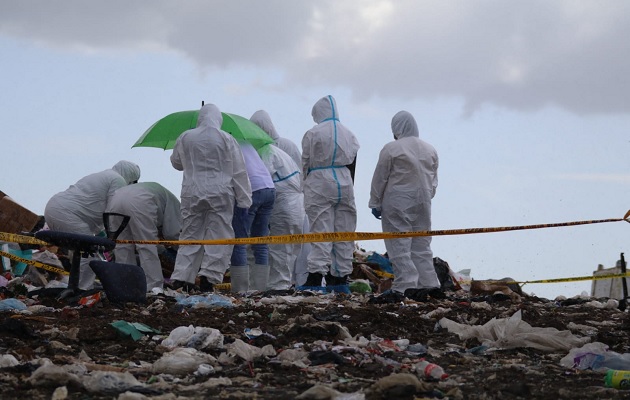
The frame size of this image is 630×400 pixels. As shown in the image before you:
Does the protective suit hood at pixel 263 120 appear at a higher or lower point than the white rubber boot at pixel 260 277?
higher

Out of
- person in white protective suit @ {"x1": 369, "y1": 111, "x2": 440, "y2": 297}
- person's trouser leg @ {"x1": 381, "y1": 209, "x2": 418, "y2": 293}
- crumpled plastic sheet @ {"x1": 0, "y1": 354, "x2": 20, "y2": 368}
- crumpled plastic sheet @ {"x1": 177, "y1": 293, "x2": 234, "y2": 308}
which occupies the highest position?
person in white protective suit @ {"x1": 369, "y1": 111, "x2": 440, "y2": 297}

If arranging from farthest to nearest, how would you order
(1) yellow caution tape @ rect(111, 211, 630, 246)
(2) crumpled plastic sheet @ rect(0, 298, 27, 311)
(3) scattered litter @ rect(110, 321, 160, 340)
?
(1) yellow caution tape @ rect(111, 211, 630, 246) → (2) crumpled plastic sheet @ rect(0, 298, 27, 311) → (3) scattered litter @ rect(110, 321, 160, 340)

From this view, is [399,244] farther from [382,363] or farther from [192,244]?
[382,363]

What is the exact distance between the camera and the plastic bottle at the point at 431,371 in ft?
18.4

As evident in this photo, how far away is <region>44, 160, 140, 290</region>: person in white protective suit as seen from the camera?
42.2 ft

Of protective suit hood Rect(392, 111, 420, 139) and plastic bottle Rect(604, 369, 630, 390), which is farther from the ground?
protective suit hood Rect(392, 111, 420, 139)

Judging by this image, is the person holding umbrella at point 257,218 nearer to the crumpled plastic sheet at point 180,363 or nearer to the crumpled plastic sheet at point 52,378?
the crumpled plastic sheet at point 180,363

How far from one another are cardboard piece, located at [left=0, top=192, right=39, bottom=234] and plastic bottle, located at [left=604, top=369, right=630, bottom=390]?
37.1 ft

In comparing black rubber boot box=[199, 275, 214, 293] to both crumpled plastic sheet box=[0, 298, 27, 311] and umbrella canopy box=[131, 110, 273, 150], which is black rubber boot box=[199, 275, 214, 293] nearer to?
umbrella canopy box=[131, 110, 273, 150]

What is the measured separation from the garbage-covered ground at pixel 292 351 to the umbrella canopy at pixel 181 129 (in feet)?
14.8

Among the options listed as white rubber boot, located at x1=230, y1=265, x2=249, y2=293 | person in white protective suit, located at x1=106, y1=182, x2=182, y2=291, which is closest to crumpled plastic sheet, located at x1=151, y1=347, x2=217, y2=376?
person in white protective suit, located at x1=106, y1=182, x2=182, y2=291

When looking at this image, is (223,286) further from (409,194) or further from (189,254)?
(409,194)

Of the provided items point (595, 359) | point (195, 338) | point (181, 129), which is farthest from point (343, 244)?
point (595, 359)

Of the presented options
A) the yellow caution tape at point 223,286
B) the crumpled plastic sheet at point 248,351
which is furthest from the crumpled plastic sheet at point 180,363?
the yellow caution tape at point 223,286
